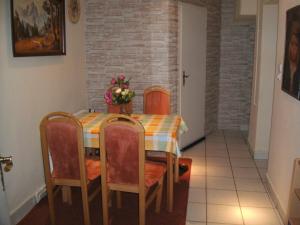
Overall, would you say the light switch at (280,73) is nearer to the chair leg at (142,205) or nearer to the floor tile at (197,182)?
the floor tile at (197,182)

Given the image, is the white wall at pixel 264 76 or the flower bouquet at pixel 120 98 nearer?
the flower bouquet at pixel 120 98

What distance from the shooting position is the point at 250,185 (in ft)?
11.4

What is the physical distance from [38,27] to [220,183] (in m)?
2.43

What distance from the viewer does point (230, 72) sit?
5477mm

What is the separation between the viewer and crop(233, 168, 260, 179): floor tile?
3707 mm

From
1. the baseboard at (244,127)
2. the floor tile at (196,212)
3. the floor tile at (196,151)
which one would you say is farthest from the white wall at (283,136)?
the baseboard at (244,127)

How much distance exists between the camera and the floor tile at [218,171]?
3753 millimetres

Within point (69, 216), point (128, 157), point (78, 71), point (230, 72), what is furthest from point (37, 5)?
point (230, 72)

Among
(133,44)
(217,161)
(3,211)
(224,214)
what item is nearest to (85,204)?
(3,211)

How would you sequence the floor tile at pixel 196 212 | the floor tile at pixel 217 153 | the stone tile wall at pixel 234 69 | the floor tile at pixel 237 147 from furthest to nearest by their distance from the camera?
the stone tile wall at pixel 234 69
the floor tile at pixel 237 147
the floor tile at pixel 217 153
the floor tile at pixel 196 212

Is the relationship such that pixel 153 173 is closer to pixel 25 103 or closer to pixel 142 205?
pixel 142 205

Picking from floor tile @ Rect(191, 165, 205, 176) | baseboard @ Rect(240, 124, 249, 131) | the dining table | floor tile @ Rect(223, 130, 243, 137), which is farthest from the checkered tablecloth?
baseboard @ Rect(240, 124, 249, 131)

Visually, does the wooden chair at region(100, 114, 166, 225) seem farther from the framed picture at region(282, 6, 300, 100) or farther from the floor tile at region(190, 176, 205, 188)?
the framed picture at region(282, 6, 300, 100)

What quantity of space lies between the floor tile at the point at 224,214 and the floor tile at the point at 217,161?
109cm
